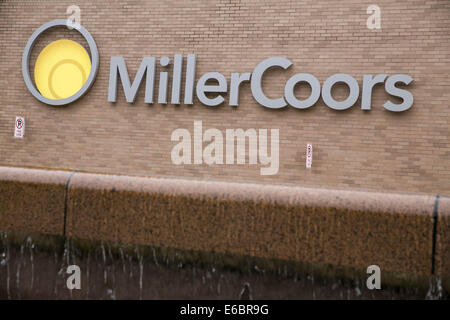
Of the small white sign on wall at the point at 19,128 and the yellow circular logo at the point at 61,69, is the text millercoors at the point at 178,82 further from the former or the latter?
the small white sign on wall at the point at 19,128

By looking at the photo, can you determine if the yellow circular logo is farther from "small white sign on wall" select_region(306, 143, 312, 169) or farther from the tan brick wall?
"small white sign on wall" select_region(306, 143, 312, 169)

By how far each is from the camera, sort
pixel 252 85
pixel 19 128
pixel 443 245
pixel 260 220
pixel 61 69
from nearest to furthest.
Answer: pixel 443 245, pixel 260 220, pixel 252 85, pixel 19 128, pixel 61 69

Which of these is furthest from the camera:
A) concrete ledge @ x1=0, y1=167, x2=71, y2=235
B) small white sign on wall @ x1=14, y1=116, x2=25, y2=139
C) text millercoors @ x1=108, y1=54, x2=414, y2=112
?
small white sign on wall @ x1=14, y1=116, x2=25, y2=139

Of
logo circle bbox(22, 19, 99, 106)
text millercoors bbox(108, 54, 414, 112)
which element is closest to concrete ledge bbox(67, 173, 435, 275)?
text millercoors bbox(108, 54, 414, 112)

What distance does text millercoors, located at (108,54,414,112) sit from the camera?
290 inches

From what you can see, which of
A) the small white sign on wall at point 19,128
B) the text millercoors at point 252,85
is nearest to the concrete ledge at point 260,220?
the text millercoors at point 252,85

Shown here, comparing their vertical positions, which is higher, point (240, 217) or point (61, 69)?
point (61, 69)

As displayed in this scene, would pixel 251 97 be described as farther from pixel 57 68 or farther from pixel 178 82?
pixel 57 68

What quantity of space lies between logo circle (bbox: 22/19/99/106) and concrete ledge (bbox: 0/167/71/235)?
7606 millimetres

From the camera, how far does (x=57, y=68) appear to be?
943cm

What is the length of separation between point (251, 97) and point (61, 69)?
5413 mm

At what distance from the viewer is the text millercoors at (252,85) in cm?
736
